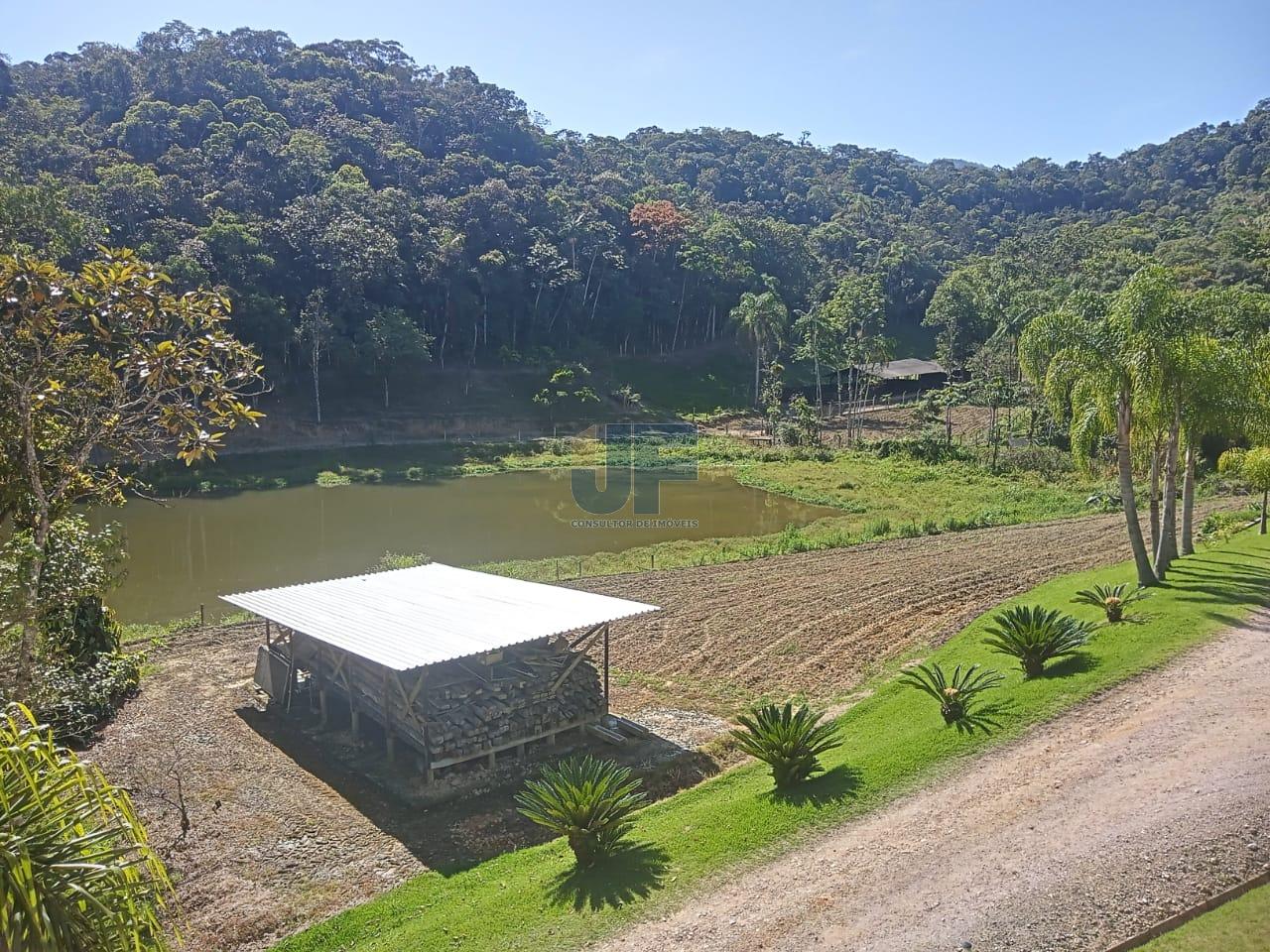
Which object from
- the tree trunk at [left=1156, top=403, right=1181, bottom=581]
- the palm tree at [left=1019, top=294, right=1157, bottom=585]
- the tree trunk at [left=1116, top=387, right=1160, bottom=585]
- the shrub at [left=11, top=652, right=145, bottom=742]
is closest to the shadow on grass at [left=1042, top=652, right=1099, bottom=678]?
the palm tree at [left=1019, top=294, right=1157, bottom=585]

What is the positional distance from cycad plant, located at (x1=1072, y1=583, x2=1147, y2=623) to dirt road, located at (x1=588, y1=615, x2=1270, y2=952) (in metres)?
4.35

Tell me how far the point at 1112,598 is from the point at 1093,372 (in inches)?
187

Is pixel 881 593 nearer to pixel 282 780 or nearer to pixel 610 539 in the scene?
pixel 610 539

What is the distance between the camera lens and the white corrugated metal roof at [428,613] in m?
12.5

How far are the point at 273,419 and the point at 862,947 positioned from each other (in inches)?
2079

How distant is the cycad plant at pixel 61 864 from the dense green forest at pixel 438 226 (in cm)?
3674

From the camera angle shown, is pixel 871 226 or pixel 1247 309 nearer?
pixel 1247 309

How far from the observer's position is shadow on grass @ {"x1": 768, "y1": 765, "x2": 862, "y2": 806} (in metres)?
10.0

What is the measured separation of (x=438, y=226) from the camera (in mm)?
71188

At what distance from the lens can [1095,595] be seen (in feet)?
54.6

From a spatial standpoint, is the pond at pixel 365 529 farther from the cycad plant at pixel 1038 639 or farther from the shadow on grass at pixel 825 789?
the shadow on grass at pixel 825 789

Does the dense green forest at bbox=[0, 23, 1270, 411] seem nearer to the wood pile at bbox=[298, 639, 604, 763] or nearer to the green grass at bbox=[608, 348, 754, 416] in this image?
the green grass at bbox=[608, 348, 754, 416]

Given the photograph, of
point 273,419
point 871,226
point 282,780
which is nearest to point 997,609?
point 282,780

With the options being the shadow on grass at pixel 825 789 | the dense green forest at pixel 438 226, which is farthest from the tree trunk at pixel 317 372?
the shadow on grass at pixel 825 789
